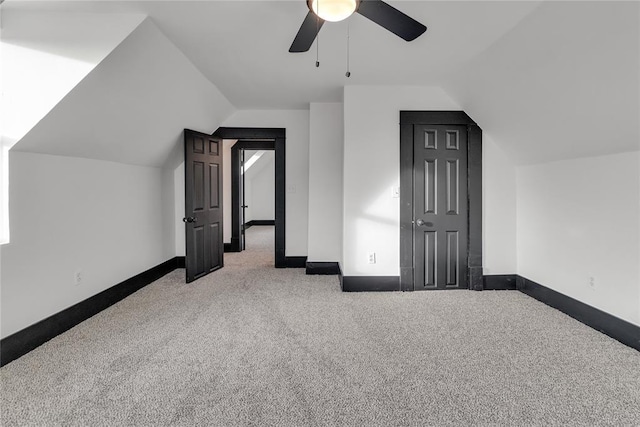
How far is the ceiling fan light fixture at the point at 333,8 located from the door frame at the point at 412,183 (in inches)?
85.6

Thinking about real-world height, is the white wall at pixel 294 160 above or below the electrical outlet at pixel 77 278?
above

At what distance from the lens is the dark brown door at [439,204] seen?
367 cm

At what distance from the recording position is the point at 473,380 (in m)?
1.91

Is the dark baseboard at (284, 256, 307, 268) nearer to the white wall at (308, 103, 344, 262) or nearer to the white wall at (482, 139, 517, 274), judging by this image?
the white wall at (308, 103, 344, 262)

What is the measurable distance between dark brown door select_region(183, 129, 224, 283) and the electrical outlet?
1178 mm

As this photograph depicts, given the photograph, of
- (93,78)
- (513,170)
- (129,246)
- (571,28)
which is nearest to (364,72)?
(571,28)

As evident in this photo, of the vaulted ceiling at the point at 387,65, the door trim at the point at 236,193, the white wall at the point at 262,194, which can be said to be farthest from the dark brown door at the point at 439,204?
the white wall at the point at 262,194

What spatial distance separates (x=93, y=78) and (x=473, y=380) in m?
3.16

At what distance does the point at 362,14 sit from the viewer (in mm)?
1678

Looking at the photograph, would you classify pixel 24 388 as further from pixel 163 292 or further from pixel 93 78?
pixel 93 78

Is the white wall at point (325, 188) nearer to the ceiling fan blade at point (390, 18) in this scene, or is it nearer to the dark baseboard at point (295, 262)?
the dark baseboard at point (295, 262)

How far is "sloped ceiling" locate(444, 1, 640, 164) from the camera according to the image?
187 cm

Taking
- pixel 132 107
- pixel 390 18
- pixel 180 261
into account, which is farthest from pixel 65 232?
pixel 390 18

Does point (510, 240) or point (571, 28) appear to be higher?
point (571, 28)
